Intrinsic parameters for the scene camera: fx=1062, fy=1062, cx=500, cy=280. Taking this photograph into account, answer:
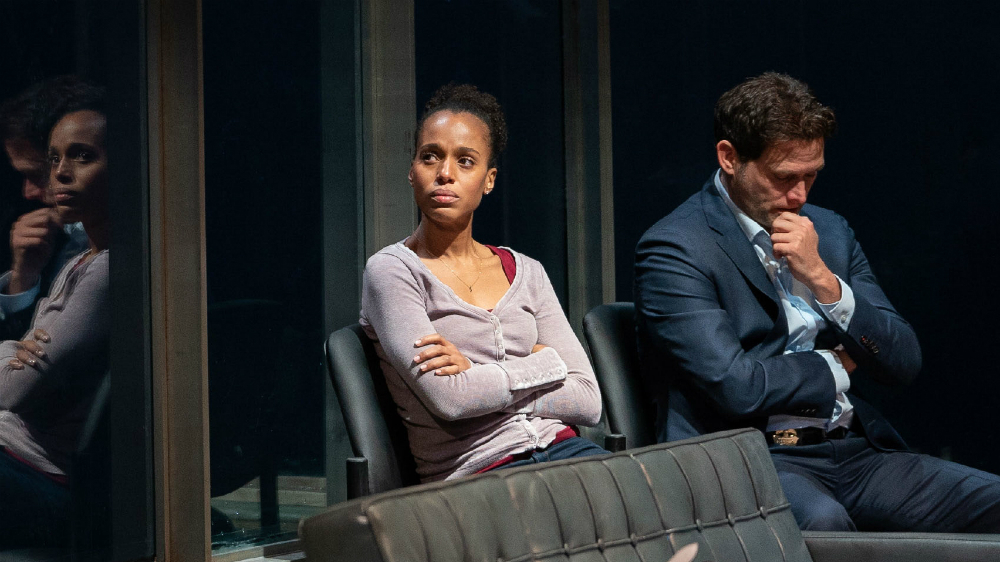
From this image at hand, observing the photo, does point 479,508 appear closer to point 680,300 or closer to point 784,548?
point 784,548

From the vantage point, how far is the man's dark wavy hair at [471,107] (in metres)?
2.46

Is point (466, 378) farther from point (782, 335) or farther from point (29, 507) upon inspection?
point (29, 507)

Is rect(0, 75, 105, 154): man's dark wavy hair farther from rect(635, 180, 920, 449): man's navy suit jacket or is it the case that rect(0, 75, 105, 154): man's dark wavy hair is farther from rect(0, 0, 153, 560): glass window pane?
rect(635, 180, 920, 449): man's navy suit jacket

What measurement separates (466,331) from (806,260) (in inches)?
30.1

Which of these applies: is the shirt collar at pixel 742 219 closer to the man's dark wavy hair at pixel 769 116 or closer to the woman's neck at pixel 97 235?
the man's dark wavy hair at pixel 769 116

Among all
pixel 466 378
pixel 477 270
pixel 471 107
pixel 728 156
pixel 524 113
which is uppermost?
pixel 524 113

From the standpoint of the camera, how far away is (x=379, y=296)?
222cm

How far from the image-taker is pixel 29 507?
2844mm

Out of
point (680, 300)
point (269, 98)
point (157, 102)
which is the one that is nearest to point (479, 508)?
point (680, 300)

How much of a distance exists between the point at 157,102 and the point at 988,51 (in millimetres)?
3228

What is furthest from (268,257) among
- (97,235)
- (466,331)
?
(466,331)

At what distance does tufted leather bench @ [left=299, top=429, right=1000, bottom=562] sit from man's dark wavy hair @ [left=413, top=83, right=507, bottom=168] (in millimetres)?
1003

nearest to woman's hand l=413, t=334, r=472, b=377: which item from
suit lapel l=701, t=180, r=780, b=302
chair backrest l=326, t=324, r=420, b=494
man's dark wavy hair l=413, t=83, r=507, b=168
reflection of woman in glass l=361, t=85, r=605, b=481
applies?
reflection of woman in glass l=361, t=85, r=605, b=481

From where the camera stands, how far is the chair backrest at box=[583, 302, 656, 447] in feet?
7.96
